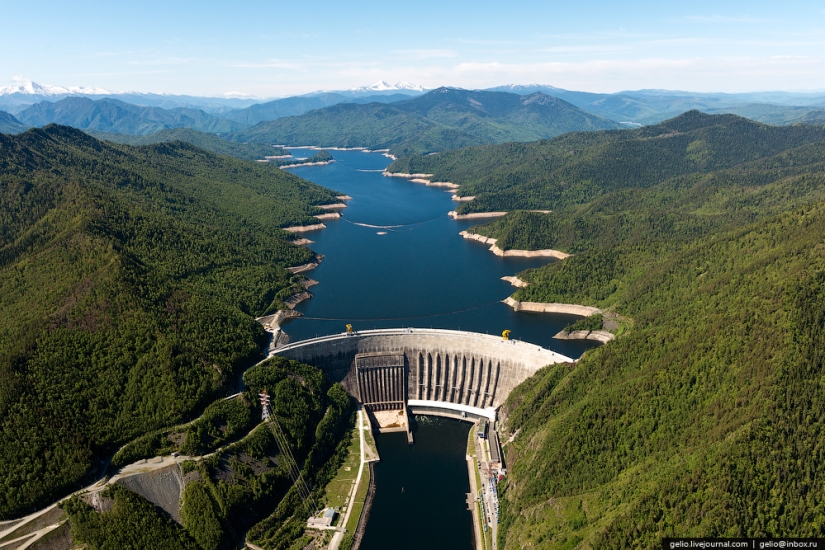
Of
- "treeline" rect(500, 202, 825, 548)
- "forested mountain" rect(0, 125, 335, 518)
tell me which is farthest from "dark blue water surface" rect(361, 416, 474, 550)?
"forested mountain" rect(0, 125, 335, 518)

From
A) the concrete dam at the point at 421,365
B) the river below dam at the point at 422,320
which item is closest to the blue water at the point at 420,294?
the river below dam at the point at 422,320

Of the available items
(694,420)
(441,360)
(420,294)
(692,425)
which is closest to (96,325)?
(441,360)

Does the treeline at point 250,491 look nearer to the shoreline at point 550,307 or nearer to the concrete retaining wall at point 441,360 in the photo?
the concrete retaining wall at point 441,360

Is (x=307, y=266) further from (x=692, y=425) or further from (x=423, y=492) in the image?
(x=692, y=425)

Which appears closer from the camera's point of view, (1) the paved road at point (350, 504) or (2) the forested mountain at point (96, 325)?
(1) the paved road at point (350, 504)

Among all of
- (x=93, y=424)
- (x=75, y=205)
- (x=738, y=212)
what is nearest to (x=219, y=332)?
(x=93, y=424)

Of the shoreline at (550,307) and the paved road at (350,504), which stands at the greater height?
the shoreline at (550,307)
